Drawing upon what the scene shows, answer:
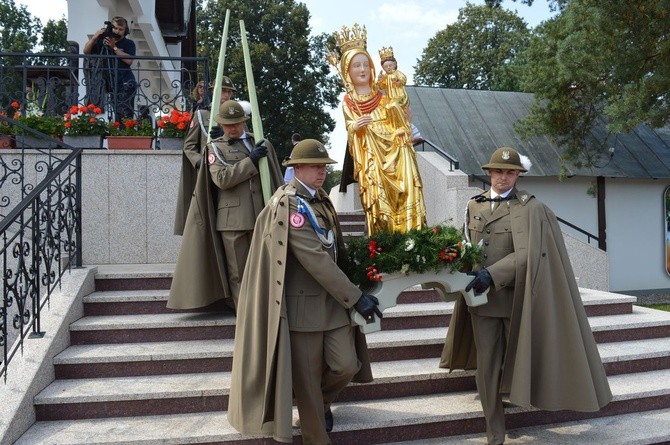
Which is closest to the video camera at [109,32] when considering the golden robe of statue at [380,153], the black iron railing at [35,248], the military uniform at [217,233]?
the black iron railing at [35,248]

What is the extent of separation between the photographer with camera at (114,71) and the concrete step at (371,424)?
5847mm

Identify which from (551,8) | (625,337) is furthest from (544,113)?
(625,337)

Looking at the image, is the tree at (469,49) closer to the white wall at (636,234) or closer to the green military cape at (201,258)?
the white wall at (636,234)

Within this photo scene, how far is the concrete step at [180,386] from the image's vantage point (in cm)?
469

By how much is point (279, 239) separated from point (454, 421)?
2.08 m

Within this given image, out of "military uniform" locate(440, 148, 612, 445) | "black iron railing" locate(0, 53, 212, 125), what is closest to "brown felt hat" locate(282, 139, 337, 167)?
"military uniform" locate(440, 148, 612, 445)

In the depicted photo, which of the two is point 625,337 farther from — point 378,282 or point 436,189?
point 436,189

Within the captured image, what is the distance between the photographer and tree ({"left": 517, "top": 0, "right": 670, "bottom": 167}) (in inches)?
430

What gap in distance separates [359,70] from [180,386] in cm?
456

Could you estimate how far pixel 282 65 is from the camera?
32.3 metres

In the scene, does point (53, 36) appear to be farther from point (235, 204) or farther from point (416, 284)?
point (416, 284)

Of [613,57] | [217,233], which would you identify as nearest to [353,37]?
[217,233]

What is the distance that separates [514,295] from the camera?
14.9ft

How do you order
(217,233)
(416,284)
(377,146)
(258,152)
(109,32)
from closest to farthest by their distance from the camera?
(416,284) < (258,152) < (217,233) < (377,146) < (109,32)
